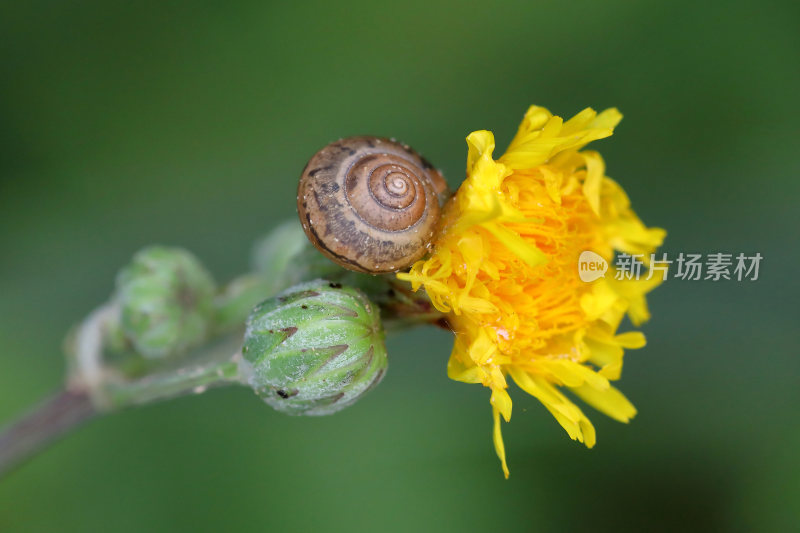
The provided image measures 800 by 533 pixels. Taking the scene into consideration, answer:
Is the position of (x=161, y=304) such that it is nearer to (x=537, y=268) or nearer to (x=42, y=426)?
(x=42, y=426)

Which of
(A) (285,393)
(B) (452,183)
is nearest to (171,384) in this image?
(A) (285,393)

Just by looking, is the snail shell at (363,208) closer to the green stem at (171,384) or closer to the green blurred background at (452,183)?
the green stem at (171,384)

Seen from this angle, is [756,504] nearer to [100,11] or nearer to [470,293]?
[470,293]

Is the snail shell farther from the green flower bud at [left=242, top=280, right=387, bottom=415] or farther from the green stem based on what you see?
the green stem

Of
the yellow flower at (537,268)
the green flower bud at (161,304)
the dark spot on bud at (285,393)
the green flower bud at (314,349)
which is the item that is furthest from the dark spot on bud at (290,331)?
the green flower bud at (161,304)

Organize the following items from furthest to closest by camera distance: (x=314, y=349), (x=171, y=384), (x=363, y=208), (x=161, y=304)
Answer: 1. (x=161, y=304)
2. (x=171, y=384)
3. (x=314, y=349)
4. (x=363, y=208)

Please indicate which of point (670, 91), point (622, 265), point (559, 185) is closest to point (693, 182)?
point (670, 91)
